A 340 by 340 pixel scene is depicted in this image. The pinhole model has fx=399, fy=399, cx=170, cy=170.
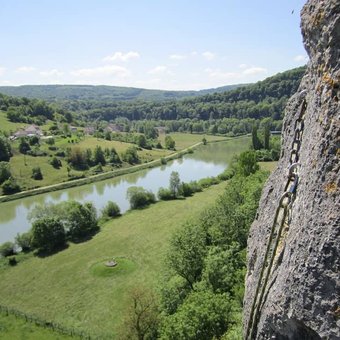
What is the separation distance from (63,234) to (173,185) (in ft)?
77.9

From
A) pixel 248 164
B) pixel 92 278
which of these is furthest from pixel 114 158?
pixel 92 278

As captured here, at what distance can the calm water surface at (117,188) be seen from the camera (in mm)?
63344

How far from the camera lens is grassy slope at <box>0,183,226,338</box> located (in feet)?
108

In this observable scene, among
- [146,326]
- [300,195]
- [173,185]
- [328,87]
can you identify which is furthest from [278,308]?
[173,185]

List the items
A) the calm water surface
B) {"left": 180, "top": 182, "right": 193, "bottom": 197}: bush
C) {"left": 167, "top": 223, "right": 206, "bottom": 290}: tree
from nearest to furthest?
{"left": 167, "top": 223, "right": 206, "bottom": 290}: tree → the calm water surface → {"left": 180, "top": 182, "right": 193, "bottom": 197}: bush

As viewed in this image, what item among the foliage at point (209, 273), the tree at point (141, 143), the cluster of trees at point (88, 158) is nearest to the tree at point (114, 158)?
the cluster of trees at point (88, 158)

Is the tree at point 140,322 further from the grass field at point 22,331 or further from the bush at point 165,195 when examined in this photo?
the bush at point 165,195

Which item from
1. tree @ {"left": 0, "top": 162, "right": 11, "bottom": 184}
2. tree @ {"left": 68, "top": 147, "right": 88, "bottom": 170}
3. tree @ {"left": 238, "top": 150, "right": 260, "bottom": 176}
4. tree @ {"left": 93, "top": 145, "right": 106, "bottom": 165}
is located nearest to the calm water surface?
tree @ {"left": 0, "top": 162, "right": 11, "bottom": 184}

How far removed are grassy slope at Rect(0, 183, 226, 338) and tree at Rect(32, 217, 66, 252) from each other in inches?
80.0

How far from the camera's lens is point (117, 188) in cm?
8231

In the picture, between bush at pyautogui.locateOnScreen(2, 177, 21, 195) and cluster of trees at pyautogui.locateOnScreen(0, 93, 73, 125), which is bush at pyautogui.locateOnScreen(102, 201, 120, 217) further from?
cluster of trees at pyautogui.locateOnScreen(0, 93, 73, 125)

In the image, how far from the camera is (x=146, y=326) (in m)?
23.9

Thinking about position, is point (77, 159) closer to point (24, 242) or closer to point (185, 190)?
point (185, 190)

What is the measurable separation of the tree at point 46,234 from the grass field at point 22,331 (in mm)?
16454
